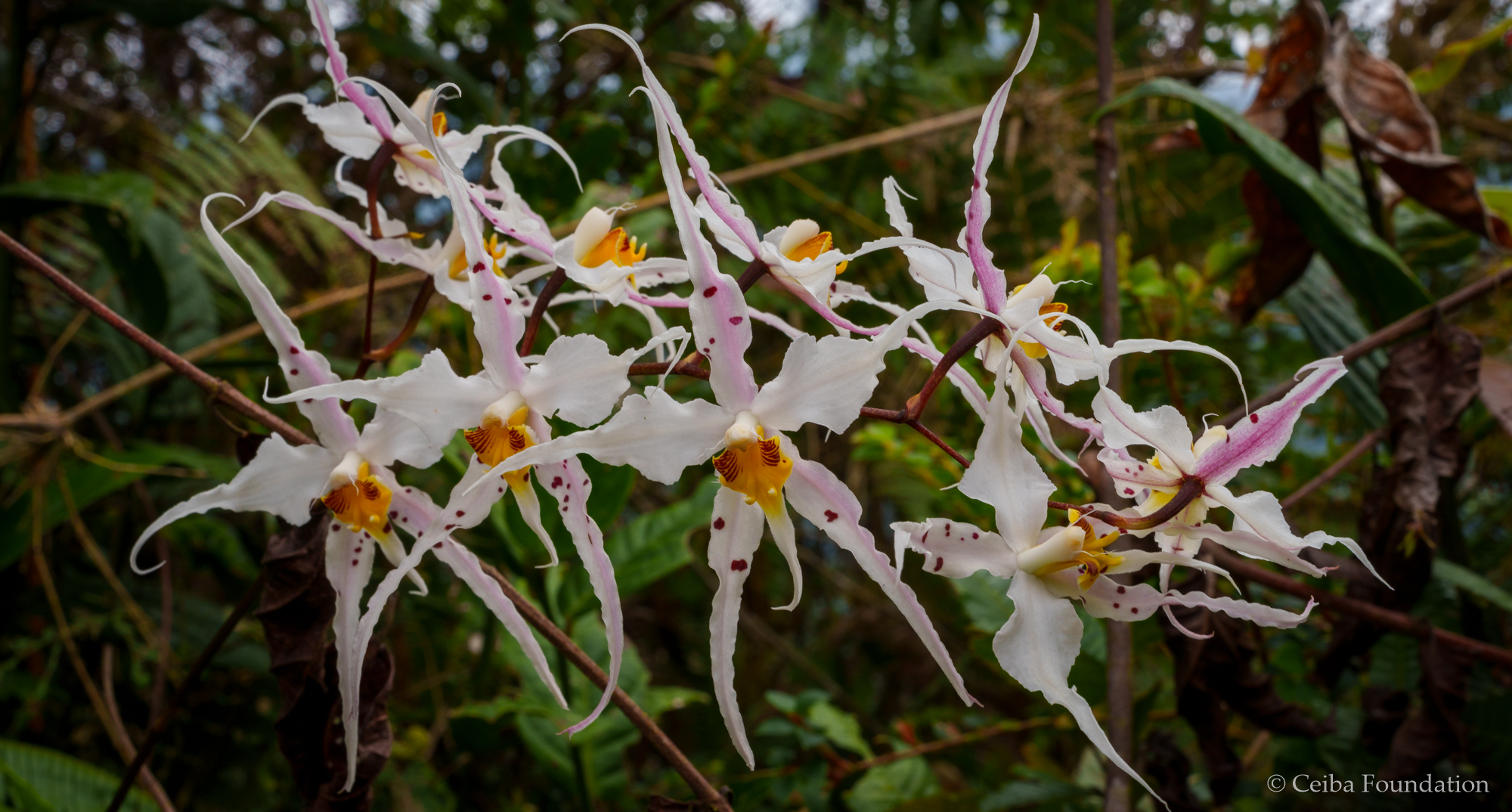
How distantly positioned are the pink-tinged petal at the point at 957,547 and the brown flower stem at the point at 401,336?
1.27 feet

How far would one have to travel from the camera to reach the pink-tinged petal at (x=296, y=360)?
539 millimetres

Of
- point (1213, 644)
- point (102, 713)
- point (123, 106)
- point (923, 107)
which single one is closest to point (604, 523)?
point (1213, 644)

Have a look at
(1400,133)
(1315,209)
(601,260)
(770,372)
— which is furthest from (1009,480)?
(770,372)

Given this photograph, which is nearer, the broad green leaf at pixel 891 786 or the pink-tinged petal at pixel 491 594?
the pink-tinged petal at pixel 491 594

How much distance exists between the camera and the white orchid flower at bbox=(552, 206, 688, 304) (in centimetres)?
53

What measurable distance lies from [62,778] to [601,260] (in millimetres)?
941

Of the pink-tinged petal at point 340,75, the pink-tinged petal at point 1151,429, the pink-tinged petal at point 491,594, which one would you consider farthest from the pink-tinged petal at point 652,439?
the pink-tinged petal at point 340,75

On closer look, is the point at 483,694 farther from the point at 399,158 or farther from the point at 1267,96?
the point at 1267,96

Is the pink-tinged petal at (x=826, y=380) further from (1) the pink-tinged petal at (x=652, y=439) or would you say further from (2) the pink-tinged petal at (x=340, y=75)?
(2) the pink-tinged petal at (x=340, y=75)

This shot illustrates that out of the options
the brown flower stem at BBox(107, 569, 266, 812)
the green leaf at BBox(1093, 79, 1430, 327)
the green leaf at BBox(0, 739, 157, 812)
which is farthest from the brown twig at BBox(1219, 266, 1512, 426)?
the green leaf at BBox(0, 739, 157, 812)

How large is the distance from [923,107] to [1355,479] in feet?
3.60

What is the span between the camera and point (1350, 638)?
891mm

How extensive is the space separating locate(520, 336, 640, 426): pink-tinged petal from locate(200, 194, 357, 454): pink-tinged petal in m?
0.14

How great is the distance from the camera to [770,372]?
6.47ft
